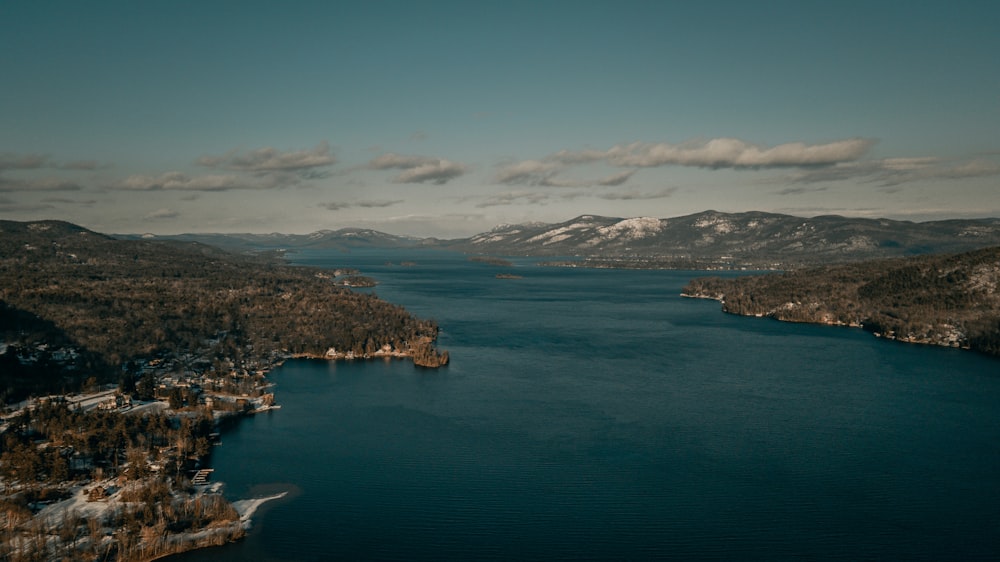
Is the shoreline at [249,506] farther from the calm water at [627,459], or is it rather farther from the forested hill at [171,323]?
the forested hill at [171,323]

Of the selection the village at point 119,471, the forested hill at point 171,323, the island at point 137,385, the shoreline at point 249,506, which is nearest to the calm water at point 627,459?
the shoreline at point 249,506

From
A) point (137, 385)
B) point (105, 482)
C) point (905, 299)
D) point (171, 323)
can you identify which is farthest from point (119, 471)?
point (905, 299)

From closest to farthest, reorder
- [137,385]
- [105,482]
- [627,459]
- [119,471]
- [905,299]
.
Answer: [105,482]
[119,471]
[627,459]
[137,385]
[905,299]

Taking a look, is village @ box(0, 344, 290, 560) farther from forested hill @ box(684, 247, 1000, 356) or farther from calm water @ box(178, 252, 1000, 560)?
forested hill @ box(684, 247, 1000, 356)

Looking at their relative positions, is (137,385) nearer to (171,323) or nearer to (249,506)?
(171,323)

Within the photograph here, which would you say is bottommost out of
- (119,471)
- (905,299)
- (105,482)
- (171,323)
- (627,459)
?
(627,459)

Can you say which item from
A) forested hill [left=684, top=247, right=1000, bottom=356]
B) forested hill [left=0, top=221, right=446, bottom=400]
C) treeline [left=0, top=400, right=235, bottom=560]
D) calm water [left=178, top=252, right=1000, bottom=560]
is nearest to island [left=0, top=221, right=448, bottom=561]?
treeline [left=0, top=400, right=235, bottom=560]

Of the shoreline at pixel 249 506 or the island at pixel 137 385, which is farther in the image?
the shoreline at pixel 249 506

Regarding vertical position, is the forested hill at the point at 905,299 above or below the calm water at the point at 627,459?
above
